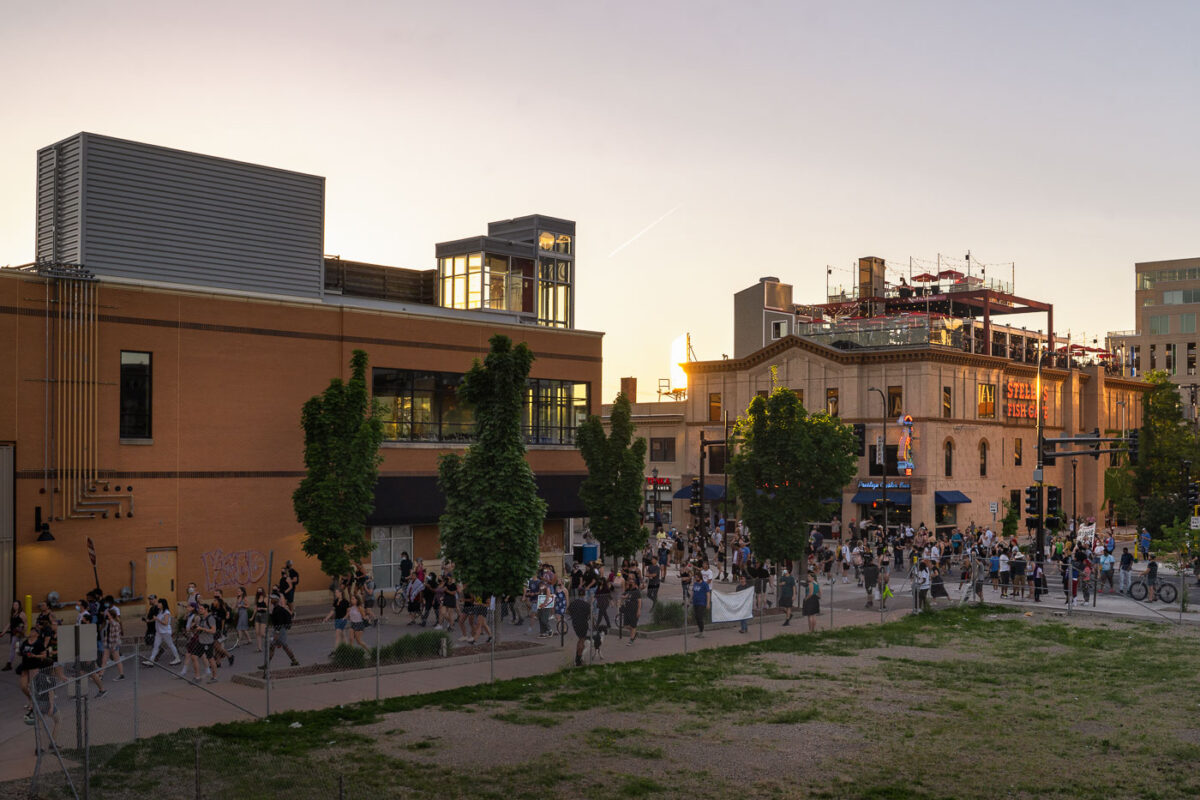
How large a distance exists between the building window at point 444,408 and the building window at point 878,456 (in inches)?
1196

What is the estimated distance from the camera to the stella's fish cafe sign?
7794 cm

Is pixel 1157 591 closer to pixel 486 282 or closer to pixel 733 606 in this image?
pixel 733 606

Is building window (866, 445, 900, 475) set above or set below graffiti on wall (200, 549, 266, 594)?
above

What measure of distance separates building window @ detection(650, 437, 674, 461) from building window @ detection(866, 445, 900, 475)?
18852 mm

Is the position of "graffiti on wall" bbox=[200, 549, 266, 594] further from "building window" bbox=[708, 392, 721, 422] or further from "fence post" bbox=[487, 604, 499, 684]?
"building window" bbox=[708, 392, 721, 422]

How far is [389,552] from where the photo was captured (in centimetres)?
4041

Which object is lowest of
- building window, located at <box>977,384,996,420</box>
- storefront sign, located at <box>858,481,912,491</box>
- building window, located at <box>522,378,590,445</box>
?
storefront sign, located at <box>858,481,912,491</box>

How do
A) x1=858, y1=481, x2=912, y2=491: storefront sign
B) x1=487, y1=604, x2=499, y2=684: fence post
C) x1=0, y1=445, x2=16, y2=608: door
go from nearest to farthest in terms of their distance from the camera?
x1=487, y1=604, x2=499, y2=684: fence post, x1=0, y1=445, x2=16, y2=608: door, x1=858, y1=481, x2=912, y2=491: storefront sign

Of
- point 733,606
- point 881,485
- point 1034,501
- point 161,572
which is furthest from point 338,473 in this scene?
point 881,485

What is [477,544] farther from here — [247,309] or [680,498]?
[680,498]

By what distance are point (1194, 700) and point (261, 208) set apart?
32301 millimetres

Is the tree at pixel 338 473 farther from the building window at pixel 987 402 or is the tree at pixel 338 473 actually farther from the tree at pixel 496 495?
the building window at pixel 987 402

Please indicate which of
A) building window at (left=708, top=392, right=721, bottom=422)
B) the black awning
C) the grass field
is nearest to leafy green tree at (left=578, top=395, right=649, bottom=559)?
the black awning

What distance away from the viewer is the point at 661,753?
58.1 feet
